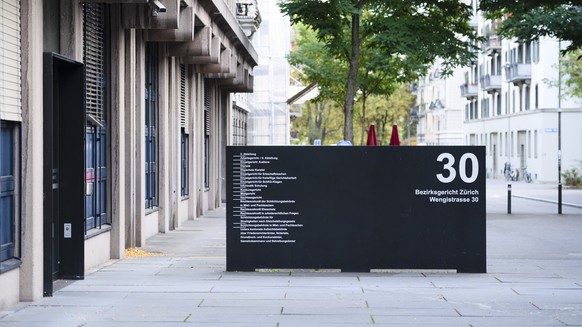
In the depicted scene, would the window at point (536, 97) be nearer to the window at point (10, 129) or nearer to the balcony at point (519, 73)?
the balcony at point (519, 73)

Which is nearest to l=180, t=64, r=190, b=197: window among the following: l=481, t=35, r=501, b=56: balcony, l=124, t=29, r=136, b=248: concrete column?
l=124, t=29, r=136, b=248: concrete column

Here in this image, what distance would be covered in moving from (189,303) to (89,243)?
4020mm

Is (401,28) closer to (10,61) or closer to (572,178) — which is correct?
(10,61)

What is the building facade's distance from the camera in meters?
11.2

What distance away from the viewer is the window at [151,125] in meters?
22.2

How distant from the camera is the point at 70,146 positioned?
13234mm

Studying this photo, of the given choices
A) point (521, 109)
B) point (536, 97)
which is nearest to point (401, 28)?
point (536, 97)

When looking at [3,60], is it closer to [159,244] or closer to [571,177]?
[159,244]

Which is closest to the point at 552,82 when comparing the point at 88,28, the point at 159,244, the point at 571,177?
the point at 571,177

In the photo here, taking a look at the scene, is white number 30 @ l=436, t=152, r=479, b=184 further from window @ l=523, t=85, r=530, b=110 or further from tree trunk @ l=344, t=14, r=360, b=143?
window @ l=523, t=85, r=530, b=110

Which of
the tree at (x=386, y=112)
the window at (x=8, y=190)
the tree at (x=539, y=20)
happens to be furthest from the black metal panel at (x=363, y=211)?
the tree at (x=386, y=112)

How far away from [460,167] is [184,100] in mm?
14403

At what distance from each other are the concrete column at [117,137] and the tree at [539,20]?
16.5m

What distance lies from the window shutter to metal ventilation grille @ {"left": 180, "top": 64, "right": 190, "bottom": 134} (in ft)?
52.3
